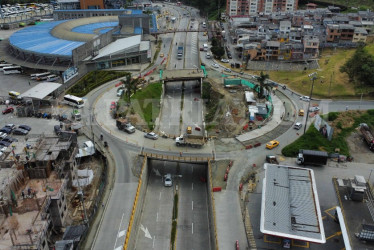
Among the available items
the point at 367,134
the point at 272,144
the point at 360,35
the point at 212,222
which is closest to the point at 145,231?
the point at 212,222

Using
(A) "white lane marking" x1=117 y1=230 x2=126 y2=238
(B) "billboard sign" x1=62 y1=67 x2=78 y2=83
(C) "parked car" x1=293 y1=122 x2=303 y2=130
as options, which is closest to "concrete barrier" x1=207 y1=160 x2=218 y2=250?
(A) "white lane marking" x1=117 y1=230 x2=126 y2=238

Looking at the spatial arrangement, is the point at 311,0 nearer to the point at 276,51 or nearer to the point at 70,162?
the point at 276,51

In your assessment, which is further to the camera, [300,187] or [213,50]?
[213,50]

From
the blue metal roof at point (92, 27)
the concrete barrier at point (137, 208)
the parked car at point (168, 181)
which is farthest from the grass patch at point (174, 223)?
the blue metal roof at point (92, 27)

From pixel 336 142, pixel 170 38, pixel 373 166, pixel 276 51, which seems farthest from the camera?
pixel 170 38

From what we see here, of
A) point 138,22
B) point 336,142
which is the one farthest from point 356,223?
point 138,22

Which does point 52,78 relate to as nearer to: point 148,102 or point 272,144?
point 148,102
